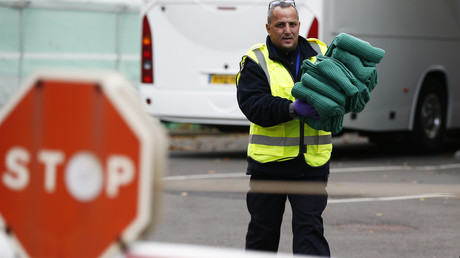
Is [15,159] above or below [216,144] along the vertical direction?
above

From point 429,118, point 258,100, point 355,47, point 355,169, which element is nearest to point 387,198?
point 355,169

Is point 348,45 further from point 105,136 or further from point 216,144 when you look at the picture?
point 216,144

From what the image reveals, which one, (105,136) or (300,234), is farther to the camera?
(300,234)

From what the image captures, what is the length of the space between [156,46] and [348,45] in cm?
791

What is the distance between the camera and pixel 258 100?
16.1 feet

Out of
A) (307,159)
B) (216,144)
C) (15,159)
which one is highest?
(15,159)

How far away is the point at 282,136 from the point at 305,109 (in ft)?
1.02

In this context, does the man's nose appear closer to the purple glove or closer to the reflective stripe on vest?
the purple glove

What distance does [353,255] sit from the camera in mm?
6746

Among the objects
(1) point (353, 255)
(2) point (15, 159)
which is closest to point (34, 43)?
(1) point (353, 255)

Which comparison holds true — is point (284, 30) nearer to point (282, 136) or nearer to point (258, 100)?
point (258, 100)

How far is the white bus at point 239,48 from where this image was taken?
1190 centimetres

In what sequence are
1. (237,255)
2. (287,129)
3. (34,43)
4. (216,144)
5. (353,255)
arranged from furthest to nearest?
1. (34,43)
2. (216,144)
3. (353,255)
4. (287,129)
5. (237,255)

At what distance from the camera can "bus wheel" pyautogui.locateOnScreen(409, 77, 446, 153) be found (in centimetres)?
1343
